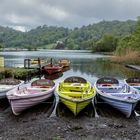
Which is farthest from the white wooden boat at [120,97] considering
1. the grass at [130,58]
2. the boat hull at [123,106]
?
the grass at [130,58]

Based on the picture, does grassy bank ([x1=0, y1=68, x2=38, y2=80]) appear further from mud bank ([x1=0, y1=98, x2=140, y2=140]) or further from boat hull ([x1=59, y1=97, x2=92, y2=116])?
boat hull ([x1=59, y1=97, x2=92, y2=116])

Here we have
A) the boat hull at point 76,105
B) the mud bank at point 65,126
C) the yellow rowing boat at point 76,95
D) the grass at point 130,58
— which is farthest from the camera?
the grass at point 130,58

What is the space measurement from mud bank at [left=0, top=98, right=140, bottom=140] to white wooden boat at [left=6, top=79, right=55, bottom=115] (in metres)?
0.48

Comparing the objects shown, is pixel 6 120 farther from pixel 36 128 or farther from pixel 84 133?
pixel 84 133

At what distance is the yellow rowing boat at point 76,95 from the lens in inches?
639

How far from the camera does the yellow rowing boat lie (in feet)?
53.2

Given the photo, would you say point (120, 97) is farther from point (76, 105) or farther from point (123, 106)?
point (76, 105)

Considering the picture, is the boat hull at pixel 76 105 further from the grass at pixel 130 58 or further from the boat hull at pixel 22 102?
the grass at pixel 130 58

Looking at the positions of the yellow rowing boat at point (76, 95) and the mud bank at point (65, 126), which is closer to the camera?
the mud bank at point (65, 126)

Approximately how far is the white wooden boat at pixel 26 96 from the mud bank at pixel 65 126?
0.48 m

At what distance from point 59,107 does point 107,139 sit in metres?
6.68

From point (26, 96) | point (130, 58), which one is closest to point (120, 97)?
point (26, 96)

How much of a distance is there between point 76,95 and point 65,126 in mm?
3032

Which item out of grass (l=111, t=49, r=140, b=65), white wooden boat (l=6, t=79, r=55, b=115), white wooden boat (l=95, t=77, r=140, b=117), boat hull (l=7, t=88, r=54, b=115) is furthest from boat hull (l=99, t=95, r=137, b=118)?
grass (l=111, t=49, r=140, b=65)
